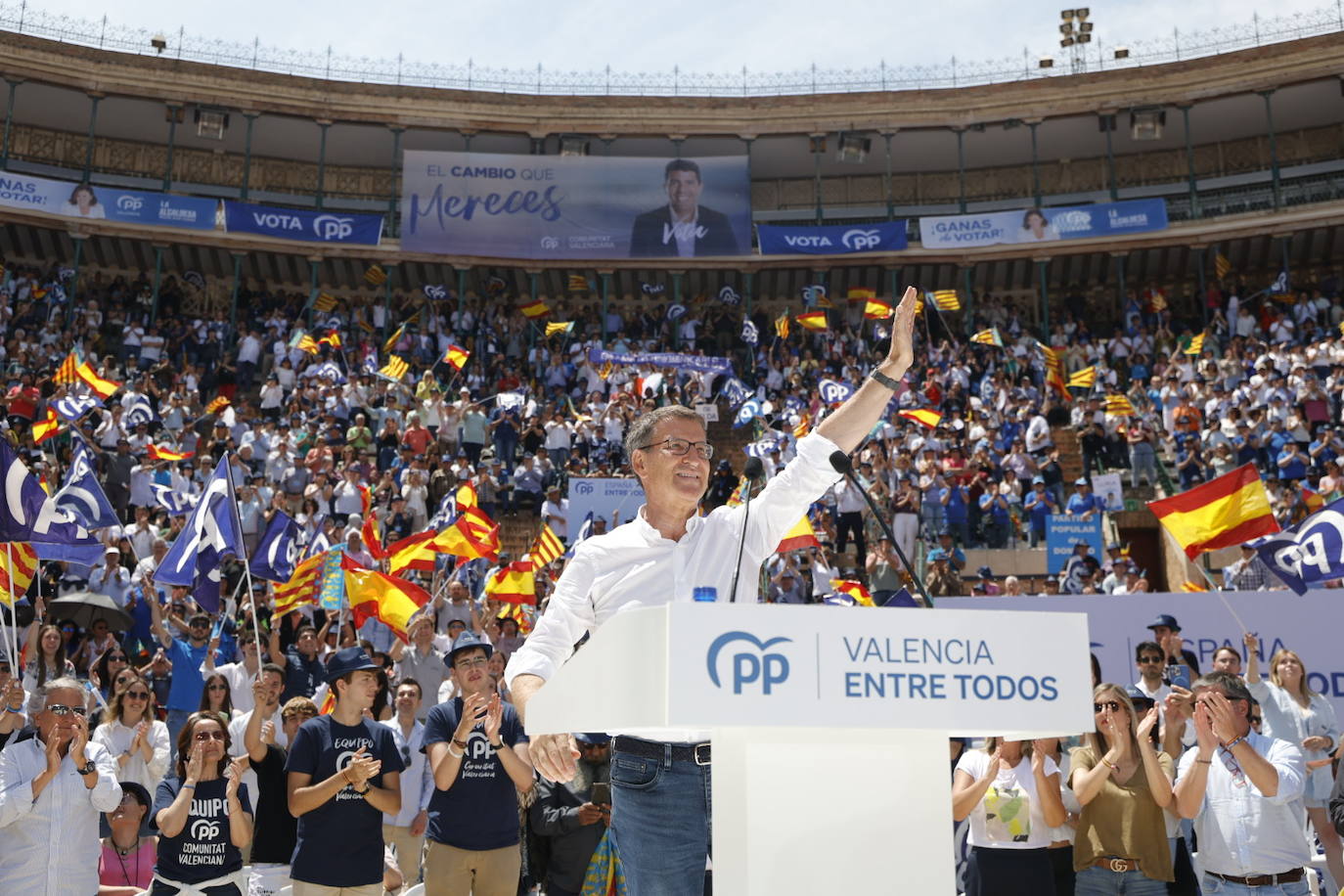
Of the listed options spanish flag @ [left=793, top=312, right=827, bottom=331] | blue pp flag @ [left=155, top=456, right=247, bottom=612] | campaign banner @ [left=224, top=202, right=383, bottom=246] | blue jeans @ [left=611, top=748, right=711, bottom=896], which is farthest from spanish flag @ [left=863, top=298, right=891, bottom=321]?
blue jeans @ [left=611, top=748, right=711, bottom=896]

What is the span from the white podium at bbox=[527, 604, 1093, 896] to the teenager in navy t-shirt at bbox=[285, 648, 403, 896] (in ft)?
13.7

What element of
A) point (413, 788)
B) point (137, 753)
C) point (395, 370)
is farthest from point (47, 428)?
point (413, 788)

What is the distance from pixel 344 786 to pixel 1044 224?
25998 millimetres

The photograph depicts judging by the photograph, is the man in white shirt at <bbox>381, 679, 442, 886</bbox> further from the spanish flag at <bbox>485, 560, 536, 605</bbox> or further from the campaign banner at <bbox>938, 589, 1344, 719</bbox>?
the campaign banner at <bbox>938, 589, 1344, 719</bbox>

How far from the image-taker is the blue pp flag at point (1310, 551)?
34.7 feet

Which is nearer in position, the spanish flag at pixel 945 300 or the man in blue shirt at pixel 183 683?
the man in blue shirt at pixel 183 683

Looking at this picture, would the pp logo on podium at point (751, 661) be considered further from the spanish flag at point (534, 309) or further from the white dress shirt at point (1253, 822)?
the spanish flag at point (534, 309)

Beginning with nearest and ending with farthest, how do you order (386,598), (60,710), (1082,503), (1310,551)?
(60,710) < (1310,551) < (386,598) < (1082,503)

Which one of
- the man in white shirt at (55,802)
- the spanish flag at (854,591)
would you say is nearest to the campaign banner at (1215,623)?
the spanish flag at (854,591)

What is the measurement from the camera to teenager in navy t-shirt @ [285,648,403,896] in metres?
6.45

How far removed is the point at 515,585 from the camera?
43.7ft

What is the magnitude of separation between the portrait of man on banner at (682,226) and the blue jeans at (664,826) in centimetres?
2797

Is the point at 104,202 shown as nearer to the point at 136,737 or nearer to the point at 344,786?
the point at 136,737

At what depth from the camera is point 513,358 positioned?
2816 cm
